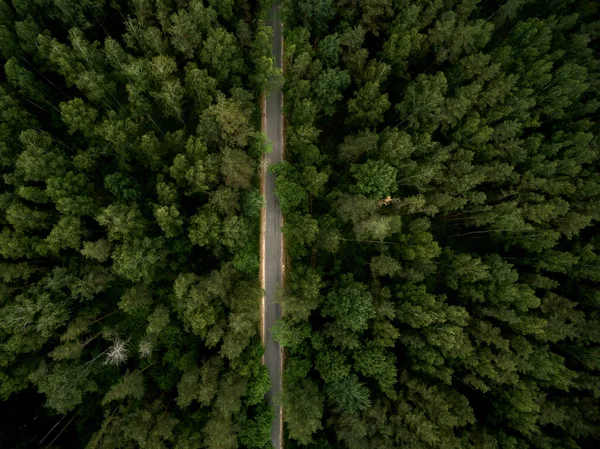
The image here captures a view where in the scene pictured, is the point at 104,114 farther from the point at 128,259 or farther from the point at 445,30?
the point at 445,30

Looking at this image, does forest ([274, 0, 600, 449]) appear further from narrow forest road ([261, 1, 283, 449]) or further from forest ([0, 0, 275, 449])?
forest ([0, 0, 275, 449])

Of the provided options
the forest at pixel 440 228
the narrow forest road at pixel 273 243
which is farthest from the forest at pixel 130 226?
the forest at pixel 440 228

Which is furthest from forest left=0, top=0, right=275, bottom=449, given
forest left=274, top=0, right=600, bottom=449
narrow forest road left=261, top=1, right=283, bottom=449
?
forest left=274, top=0, right=600, bottom=449

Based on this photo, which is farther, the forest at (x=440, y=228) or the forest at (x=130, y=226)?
the forest at (x=440, y=228)

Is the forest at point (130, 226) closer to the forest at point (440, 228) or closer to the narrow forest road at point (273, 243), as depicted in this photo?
the narrow forest road at point (273, 243)

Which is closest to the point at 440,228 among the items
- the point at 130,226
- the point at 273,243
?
the point at 273,243

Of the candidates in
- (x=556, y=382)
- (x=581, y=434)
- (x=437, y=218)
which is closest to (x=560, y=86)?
(x=437, y=218)

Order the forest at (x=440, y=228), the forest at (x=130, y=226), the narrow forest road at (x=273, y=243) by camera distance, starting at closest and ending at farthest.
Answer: the forest at (x=130, y=226) < the forest at (x=440, y=228) < the narrow forest road at (x=273, y=243)
